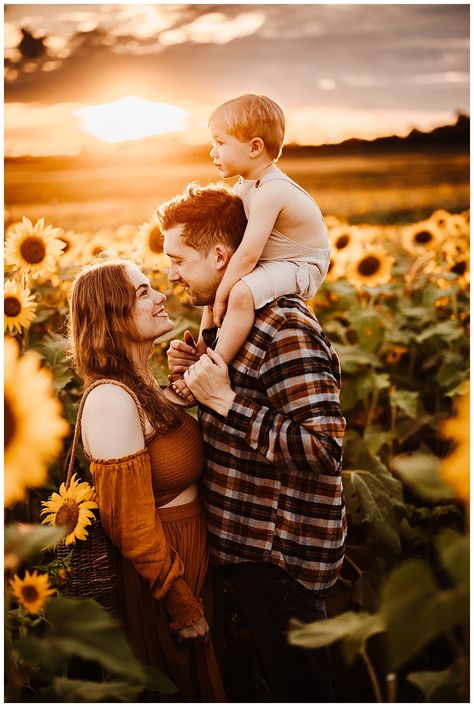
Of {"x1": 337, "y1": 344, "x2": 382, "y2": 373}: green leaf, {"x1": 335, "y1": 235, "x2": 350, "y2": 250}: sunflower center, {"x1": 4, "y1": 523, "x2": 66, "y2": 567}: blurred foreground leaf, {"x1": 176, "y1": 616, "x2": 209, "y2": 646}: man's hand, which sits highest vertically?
{"x1": 335, "y1": 235, "x2": 350, "y2": 250}: sunflower center

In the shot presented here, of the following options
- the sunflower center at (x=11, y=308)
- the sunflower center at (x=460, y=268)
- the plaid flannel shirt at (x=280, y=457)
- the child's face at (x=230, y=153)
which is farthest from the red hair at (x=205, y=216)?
the sunflower center at (x=460, y=268)

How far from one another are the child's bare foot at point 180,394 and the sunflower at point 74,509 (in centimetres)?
32

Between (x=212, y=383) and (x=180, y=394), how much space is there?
13 cm

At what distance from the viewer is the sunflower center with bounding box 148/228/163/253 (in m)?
3.09

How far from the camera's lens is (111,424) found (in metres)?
1.67

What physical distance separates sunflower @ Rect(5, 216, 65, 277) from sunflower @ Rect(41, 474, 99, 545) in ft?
3.50

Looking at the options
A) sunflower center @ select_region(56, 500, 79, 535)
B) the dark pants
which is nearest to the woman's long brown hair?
sunflower center @ select_region(56, 500, 79, 535)

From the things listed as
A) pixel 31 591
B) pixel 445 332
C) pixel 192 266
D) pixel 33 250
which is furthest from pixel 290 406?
pixel 445 332

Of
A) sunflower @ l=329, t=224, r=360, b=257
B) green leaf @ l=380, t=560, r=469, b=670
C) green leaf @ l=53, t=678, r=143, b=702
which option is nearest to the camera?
green leaf @ l=380, t=560, r=469, b=670

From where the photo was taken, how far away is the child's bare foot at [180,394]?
1.84 m

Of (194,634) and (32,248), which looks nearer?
(194,634)

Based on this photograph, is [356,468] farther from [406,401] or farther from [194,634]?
[194,634]

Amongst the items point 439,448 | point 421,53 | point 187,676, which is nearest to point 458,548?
point 187,676

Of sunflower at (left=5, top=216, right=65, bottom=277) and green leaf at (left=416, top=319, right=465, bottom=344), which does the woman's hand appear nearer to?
sunflower at (left=5, top=216, right=65, bottom=277)
